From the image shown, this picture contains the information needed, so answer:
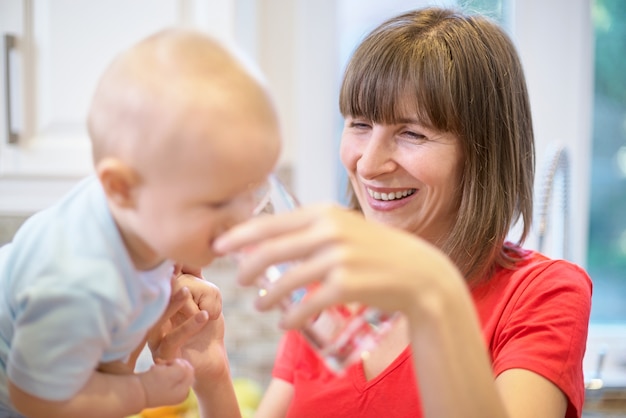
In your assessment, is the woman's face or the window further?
the window

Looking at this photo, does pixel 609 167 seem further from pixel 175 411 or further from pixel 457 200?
pixel 175 411

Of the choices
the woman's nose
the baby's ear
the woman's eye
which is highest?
the baby's ear

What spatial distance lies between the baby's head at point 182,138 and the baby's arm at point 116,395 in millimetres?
141

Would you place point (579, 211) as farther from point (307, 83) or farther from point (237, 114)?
point (237, 114)

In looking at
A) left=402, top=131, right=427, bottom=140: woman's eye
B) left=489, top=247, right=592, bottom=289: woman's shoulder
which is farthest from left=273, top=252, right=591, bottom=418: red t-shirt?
left=402, top=131, right=427, bottom=140: woman's eye

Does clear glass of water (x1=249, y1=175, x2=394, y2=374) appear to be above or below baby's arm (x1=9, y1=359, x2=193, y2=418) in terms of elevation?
above

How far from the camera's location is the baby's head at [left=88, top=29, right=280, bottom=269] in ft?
→ 2.07

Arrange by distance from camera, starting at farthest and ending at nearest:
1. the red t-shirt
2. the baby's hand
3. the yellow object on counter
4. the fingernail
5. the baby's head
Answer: the yellow object on counter < the red t-shirt < the fingernail < the baby's hand < the baby's head

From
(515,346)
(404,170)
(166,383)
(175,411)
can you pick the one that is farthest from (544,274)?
(175,411)

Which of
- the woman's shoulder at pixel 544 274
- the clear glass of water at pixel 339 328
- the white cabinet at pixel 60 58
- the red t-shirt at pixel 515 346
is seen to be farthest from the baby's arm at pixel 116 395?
the white cabinet at pixel 60 58

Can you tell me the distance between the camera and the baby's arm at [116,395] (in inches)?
27.2

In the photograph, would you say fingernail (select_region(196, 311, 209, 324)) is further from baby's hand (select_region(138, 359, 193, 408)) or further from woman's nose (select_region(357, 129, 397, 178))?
woman's nose (select_region(357, 129, 397, 178))

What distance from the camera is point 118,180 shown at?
2.15 feet

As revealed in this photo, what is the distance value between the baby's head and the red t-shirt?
0.57 metres
